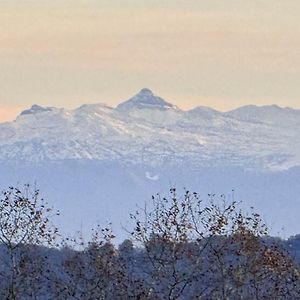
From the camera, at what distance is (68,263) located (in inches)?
2228

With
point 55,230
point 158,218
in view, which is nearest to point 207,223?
point 158,218

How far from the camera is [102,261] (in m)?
55.3

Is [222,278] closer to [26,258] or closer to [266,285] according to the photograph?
[266,285]

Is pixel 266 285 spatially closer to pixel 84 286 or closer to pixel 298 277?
pixel 298 277

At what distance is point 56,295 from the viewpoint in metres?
53.0

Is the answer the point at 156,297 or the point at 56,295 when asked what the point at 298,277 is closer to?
the point at 156,297

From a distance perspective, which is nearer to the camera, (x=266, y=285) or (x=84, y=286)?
(x=266, y=285)

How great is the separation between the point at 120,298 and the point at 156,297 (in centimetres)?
129

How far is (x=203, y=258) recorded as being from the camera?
52.7m

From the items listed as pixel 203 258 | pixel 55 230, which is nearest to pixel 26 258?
pixel 55 230

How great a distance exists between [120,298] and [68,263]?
5250 millimetres

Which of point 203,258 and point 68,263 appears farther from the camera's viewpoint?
point 68,263

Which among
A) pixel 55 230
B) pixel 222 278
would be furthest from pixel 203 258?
pixel 55 230

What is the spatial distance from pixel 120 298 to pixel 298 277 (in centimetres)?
573
